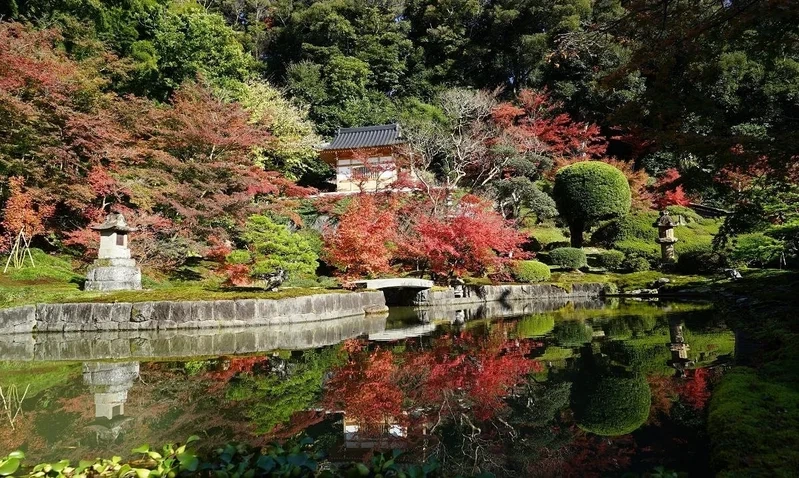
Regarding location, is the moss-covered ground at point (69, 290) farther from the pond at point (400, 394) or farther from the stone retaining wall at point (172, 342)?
the pond at point (400, 394)

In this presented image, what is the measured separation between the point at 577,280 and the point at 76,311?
585 inches

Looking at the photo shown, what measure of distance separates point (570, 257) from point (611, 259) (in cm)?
156

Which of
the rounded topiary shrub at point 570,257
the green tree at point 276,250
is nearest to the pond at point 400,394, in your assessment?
the green tree at point 276,250

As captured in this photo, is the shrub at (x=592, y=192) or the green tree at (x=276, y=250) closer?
the green tree at (x=276, y=250)

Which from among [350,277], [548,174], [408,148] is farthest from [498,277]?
[548,174]

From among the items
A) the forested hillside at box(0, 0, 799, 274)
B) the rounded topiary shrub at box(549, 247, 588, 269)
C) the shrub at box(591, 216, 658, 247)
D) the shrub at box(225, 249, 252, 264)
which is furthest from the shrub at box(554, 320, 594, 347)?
the shrub at box(591, 216, 658, 247)

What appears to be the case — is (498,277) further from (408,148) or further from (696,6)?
(696,6)

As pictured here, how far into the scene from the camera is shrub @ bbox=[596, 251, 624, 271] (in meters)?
18.8

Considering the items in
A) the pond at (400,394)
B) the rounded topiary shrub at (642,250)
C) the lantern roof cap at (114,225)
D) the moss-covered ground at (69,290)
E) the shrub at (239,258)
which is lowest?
the pond at (400,394)

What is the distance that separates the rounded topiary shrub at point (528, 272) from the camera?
56.6ft

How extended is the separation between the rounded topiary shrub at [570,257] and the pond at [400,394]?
9.33 m

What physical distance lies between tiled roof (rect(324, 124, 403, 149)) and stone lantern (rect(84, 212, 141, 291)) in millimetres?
13788

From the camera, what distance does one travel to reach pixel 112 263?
12.4m

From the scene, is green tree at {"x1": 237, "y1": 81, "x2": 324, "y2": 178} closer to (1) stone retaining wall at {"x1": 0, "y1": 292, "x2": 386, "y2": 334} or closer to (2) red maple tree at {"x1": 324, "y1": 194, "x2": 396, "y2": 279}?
(2) red maple tree at {"x1": 324, "y1": 194, "x2": 396, "y2": 279}
